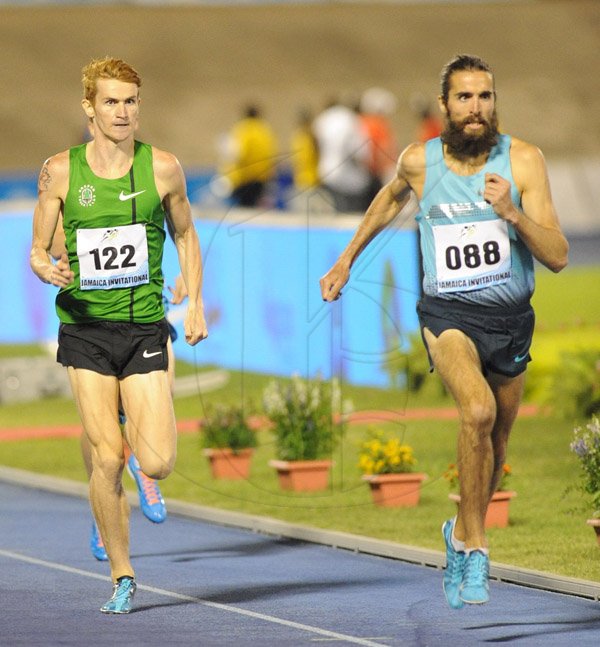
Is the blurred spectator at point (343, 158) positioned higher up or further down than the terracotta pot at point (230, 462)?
higher up

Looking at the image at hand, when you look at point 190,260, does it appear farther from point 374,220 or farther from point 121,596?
point 121,596

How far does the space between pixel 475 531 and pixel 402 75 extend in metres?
56.7

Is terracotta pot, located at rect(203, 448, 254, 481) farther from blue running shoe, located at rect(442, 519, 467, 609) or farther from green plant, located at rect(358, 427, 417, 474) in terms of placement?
blue running shoe, located at rect(442, 519, 467, 609)

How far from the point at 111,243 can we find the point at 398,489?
476cm

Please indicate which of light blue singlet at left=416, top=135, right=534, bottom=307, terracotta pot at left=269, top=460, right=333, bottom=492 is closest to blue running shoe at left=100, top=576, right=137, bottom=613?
light blue singlet at left=416, top=135, right=534, bottom=307

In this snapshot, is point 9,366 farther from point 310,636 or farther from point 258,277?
point 310,636

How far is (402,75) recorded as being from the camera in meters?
64.2

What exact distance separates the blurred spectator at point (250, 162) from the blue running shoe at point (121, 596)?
20.5m

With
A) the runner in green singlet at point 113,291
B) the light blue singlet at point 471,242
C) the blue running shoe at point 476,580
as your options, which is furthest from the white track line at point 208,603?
the light blue singlet at point 471,242

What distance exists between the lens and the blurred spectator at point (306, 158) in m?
28.5

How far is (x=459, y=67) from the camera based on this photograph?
845 cm

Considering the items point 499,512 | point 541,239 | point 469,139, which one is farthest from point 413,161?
point 499,512

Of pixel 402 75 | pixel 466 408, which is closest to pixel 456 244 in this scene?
pixel 466 408

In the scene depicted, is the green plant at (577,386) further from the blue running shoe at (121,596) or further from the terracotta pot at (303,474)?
the blue running shoe at (121,596)
